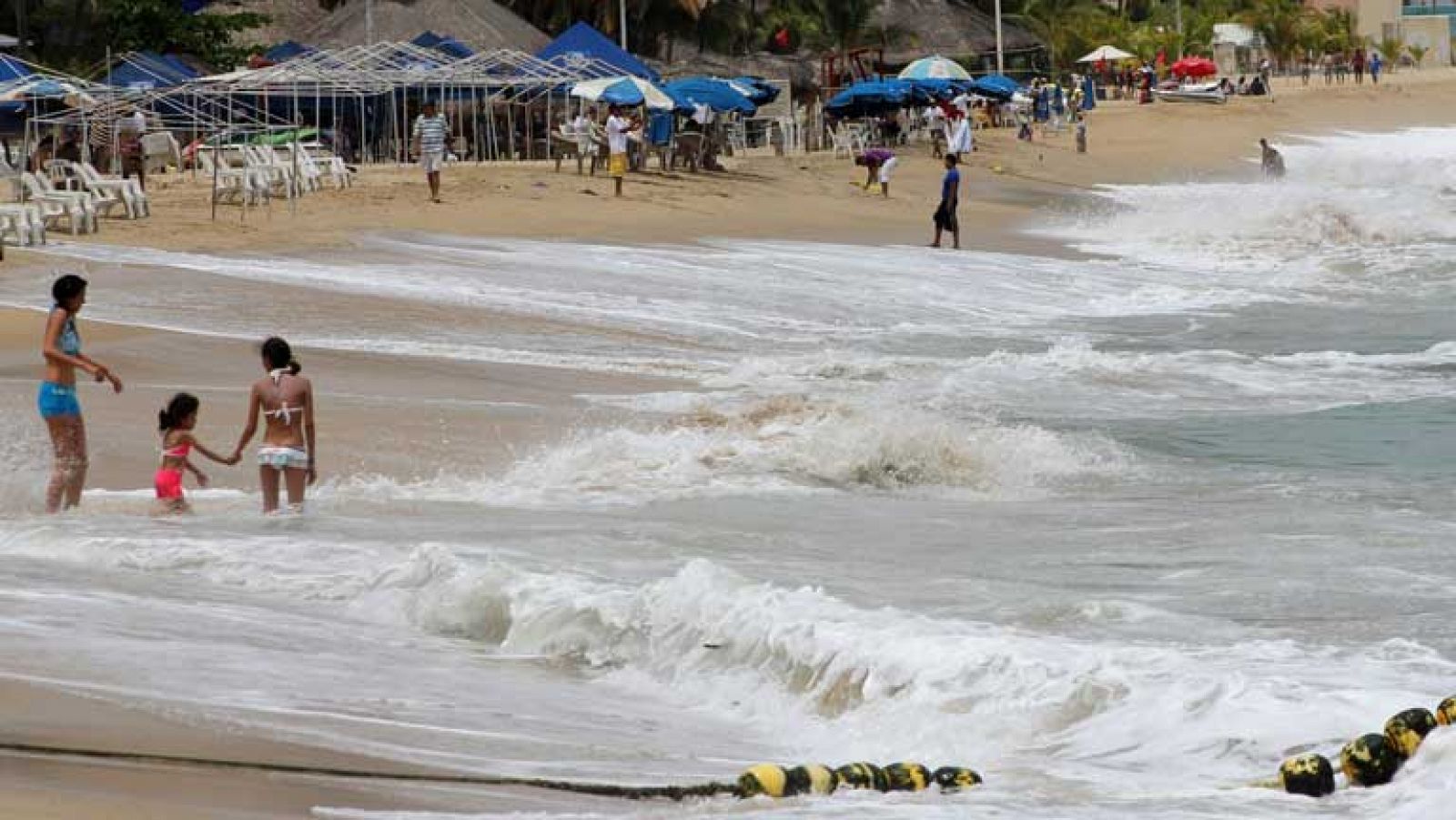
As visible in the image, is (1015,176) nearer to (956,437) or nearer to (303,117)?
(303,117)

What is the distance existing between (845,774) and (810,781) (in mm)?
131

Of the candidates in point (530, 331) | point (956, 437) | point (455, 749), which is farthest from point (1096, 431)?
point (455, 749)

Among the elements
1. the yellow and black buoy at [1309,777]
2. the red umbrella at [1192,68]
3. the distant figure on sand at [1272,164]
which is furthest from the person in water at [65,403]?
the red umbrella at [1192,68]

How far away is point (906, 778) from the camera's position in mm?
6801

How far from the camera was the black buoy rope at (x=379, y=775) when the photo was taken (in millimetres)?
6410

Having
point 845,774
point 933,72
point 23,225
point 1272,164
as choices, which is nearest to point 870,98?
point 933,72

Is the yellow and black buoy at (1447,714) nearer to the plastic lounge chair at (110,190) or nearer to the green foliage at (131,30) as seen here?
the plastic lounge chair at (110,190)

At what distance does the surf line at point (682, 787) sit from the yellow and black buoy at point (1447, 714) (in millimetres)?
1454

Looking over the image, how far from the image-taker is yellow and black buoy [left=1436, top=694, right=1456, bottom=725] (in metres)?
7.02

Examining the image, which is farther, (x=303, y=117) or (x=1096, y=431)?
(x=303, y=117)

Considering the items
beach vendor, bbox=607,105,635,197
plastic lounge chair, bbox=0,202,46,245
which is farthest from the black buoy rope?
beach vendor, bbox=607,105,635,197

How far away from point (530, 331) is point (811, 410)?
500 cm

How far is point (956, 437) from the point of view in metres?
14.6

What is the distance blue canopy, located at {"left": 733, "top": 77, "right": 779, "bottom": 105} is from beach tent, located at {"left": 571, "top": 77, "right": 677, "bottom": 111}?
5841mm
